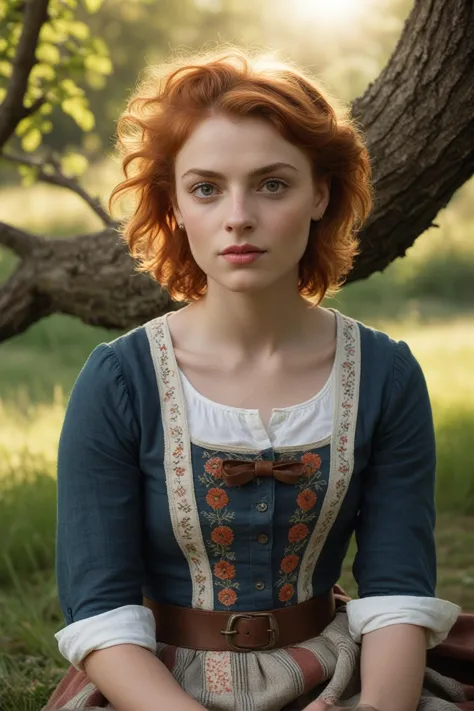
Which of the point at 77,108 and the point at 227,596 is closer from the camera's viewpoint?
the point at 227,596

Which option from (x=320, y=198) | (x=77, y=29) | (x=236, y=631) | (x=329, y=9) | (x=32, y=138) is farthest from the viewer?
(x=329, y=9)

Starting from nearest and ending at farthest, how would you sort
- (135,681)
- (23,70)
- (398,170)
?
(135,681)
(398,170)
(23,70)

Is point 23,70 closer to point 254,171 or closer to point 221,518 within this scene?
point 254,171

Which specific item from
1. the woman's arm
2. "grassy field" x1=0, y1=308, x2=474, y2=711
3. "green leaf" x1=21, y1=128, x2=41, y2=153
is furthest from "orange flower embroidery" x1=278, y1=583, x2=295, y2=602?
"green leaf" x1=21, y1=128, x2=41, y2=153

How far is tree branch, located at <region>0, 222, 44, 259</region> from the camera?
3303mm

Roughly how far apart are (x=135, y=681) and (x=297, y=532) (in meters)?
0.36

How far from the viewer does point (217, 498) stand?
5.94ft

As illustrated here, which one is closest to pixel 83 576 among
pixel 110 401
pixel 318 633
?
pixel 110 401

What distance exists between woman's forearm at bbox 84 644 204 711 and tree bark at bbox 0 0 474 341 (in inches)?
53.3

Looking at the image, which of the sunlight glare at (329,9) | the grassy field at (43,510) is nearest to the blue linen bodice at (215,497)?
the grassy field at (43,510)

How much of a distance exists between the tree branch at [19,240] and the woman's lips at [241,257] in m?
1.64

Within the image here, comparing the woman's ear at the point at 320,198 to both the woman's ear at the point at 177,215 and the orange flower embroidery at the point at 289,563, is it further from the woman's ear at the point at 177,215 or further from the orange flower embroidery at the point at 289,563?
the orange flower embroidery at the point at 289,563

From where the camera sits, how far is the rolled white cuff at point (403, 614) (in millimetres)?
1862

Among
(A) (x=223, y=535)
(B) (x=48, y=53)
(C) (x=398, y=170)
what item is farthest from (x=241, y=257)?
(B) (x=48, y=53)
